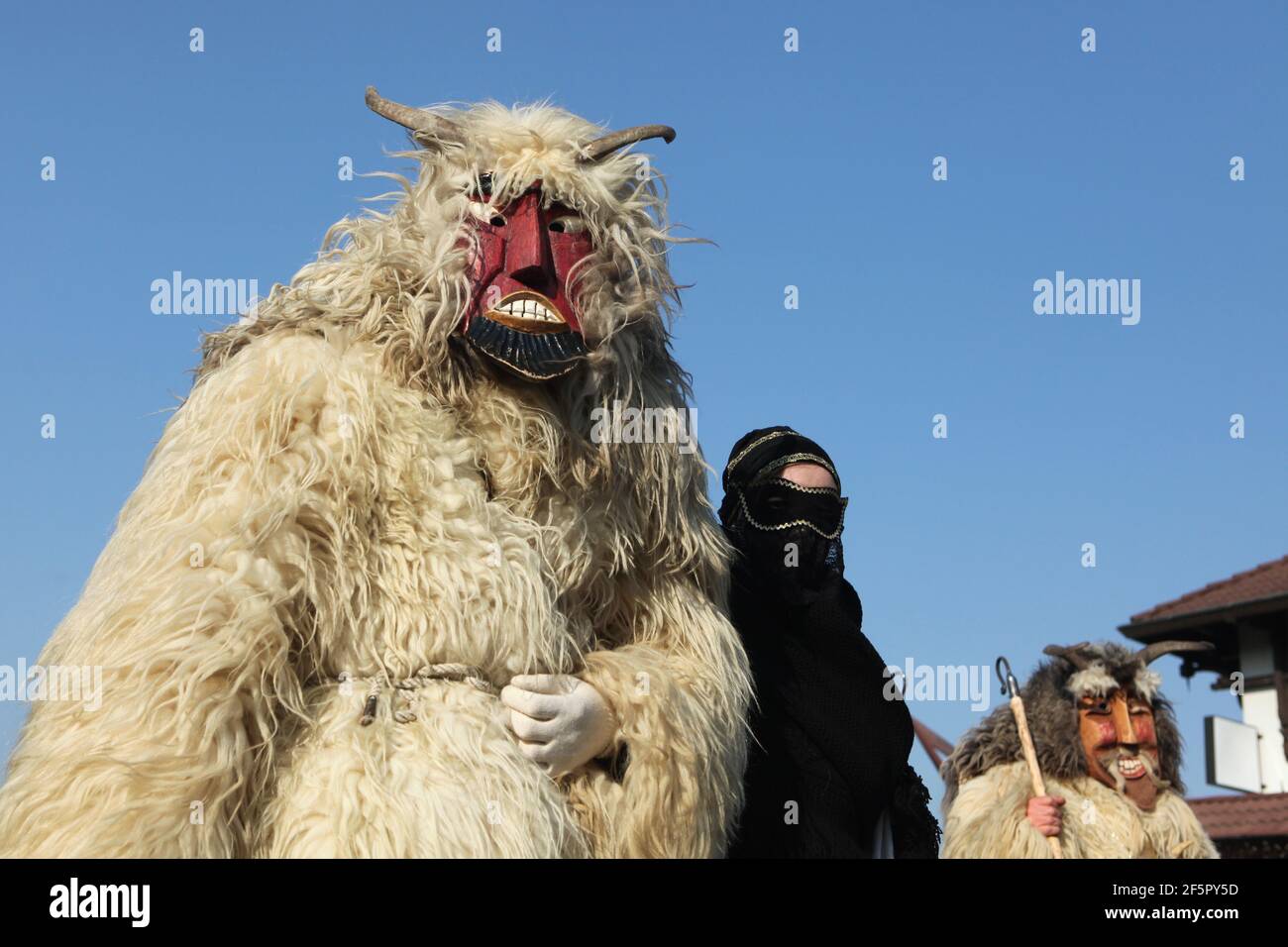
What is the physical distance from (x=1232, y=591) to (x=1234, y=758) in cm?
198

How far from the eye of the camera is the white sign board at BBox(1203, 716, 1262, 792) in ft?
52.6

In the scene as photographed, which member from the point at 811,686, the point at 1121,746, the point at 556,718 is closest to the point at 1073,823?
the point at 1121,746

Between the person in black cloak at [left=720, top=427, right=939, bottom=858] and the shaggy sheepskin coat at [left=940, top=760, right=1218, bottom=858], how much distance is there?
1.77 metres

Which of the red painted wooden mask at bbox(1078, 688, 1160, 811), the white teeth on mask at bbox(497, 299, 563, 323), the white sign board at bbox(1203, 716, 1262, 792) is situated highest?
the white teeth on mask at bbox(497, 299, 563, 323)

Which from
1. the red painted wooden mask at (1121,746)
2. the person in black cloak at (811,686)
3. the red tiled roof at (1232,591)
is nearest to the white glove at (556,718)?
the person in black cloak at (811,686)

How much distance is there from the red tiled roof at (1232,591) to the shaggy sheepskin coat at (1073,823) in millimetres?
10360

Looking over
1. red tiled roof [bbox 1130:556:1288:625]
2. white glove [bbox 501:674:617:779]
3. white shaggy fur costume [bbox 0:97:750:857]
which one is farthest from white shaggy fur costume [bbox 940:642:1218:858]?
red tiled roof [bbox 1130:556:1288:625]

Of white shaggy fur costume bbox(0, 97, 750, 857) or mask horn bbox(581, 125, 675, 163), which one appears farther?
mask horn bbox(581, 125, 675, 163)

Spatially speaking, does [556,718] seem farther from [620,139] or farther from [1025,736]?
[1025,736]

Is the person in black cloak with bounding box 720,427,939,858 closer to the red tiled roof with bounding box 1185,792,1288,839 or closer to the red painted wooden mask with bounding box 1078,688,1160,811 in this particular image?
the red painted wooden mask with bounding box 1078,688,1160,811

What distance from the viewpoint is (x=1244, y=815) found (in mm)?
15180

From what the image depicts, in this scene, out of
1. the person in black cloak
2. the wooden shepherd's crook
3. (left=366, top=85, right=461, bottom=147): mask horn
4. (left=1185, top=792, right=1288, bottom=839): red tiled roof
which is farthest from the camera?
(left=1185, top=792, right=1288, bottom=839): red tiled roof
